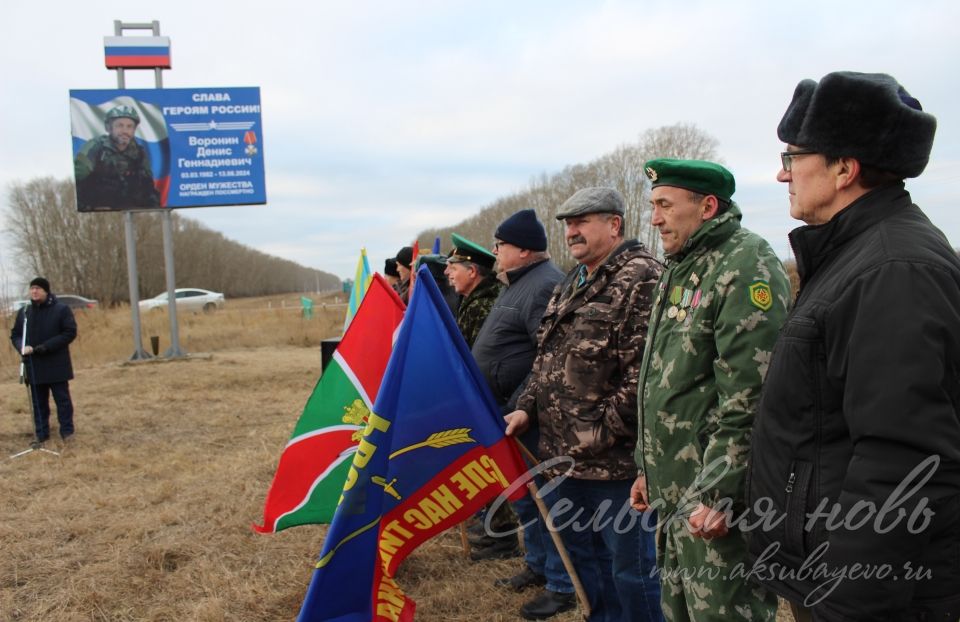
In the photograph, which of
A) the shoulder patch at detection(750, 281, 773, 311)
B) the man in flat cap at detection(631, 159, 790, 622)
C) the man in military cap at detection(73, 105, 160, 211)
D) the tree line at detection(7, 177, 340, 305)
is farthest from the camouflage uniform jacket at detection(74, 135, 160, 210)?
the tree line at detection(7, 177, 340, 305)

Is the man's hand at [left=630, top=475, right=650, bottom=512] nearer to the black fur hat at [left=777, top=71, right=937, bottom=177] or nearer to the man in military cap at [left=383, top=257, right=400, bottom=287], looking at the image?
the black fur hat at [left=777, top=71, right=937, bottom=177]

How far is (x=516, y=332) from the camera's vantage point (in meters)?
3.39

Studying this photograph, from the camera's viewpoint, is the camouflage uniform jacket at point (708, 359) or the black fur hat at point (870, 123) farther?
the camouflage uniform jacket at point (708, 359)

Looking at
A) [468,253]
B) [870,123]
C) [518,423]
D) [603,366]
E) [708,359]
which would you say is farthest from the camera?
[468,253]

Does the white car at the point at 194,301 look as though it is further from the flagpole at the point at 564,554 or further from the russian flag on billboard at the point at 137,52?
the flagpole at the point at 564,554

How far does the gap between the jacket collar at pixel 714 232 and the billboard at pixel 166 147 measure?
1393 centimetres

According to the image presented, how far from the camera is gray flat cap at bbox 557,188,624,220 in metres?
2.78

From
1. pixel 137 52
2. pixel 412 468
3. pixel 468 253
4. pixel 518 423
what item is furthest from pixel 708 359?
pixel 137 52

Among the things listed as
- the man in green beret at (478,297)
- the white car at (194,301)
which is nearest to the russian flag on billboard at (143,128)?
the man in green beret at (478,297)

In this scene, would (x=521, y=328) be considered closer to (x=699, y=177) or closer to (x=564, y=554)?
(x=564, y=554)

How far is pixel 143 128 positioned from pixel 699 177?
47.3 feet

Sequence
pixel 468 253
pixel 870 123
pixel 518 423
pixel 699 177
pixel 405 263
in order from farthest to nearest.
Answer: pixel 405 263
pixel 468 253
pixel 518 423
pixel 699 177
pixel 870 123

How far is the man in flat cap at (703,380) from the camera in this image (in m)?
1.82

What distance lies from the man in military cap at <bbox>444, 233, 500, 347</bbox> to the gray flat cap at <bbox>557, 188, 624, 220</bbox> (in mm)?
1204
